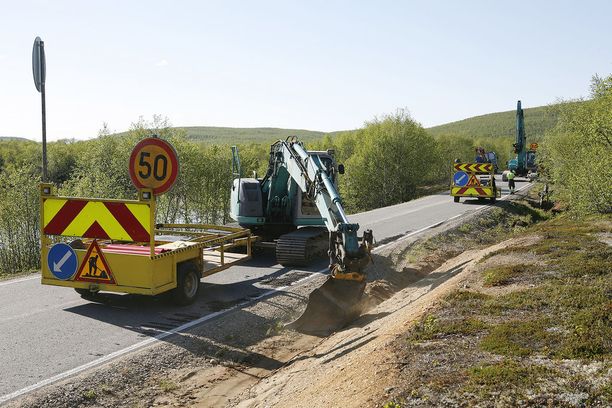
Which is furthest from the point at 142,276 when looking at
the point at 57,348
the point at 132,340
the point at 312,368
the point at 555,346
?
the point at 555,346

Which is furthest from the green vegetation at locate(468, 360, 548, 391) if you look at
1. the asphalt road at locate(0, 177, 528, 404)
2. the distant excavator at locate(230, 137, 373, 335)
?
the asphalt road at locate(0, 177, 528, 404)

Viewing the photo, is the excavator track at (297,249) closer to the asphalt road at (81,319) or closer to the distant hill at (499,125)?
the asphalt road at (81,319)

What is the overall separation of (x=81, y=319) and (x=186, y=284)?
1.86 meters

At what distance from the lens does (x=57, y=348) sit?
7691 mm

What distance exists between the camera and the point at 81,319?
29.5ft

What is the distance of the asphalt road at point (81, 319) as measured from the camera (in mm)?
7090

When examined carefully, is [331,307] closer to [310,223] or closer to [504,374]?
[310,223]

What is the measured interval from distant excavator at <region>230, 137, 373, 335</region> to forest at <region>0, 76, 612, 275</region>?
9.96m

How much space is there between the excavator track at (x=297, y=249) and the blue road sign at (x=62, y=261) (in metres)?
5.28

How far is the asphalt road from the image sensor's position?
7.09 meters

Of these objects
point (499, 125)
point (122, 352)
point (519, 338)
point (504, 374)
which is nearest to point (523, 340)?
point (519, 338)

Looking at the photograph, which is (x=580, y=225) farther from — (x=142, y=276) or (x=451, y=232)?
(x=142, y=276)

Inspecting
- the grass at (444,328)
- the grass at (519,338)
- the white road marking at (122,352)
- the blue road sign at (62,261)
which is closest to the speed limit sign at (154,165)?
the blue road sign at (62,261)

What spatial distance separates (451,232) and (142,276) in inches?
492
